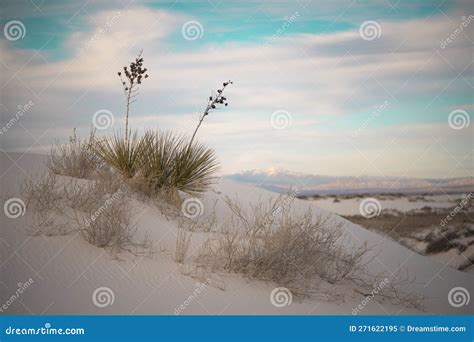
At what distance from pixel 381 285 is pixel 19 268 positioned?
501 centimetres

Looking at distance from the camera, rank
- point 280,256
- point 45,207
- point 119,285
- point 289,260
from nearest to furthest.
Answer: point 119,285 < point 280,256 < point 289,260 < point 45,207

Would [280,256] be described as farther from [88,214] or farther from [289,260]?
[88,214]

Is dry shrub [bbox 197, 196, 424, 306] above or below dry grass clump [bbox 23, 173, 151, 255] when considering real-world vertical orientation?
above

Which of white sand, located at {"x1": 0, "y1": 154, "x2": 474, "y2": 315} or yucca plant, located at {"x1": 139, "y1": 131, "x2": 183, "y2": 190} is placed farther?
yucca plant, located at {"x1": 139, "y1": 131, "x2": 183, "y2": 190}

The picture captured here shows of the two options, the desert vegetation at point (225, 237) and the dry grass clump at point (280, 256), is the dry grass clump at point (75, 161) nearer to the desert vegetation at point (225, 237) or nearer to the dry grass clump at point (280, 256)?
the desert vegetation at point (225, 237)

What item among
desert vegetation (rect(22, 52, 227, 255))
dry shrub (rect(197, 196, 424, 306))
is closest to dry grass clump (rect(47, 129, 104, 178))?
desert vegetation (rect(22, 52, 227, 255))

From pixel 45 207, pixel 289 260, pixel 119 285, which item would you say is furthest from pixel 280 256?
pixel 45 207

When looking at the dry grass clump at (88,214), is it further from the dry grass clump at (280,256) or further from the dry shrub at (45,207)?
the dry grass clump at (280,256)

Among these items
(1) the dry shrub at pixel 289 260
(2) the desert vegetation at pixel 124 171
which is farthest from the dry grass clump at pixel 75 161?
(1) the dry shrub at pixel 289 260

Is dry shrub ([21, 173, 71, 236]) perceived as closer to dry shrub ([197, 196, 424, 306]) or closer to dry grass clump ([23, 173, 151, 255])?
dry grass clump ([23, 173, 151, 255])

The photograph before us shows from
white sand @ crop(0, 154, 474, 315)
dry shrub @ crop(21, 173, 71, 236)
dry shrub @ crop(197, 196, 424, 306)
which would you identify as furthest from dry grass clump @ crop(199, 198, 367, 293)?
dry shrub @ crop(21, 173, 71, 236)

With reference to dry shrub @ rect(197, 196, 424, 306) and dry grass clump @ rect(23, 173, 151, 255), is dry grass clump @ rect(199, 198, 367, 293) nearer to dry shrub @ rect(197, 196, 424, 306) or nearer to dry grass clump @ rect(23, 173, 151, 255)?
dry shrub @ rect(197, 196, 424, 306)

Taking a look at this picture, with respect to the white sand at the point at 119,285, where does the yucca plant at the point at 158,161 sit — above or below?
above

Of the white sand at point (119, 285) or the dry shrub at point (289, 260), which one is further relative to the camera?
the dry shrub at point (289, 260)
